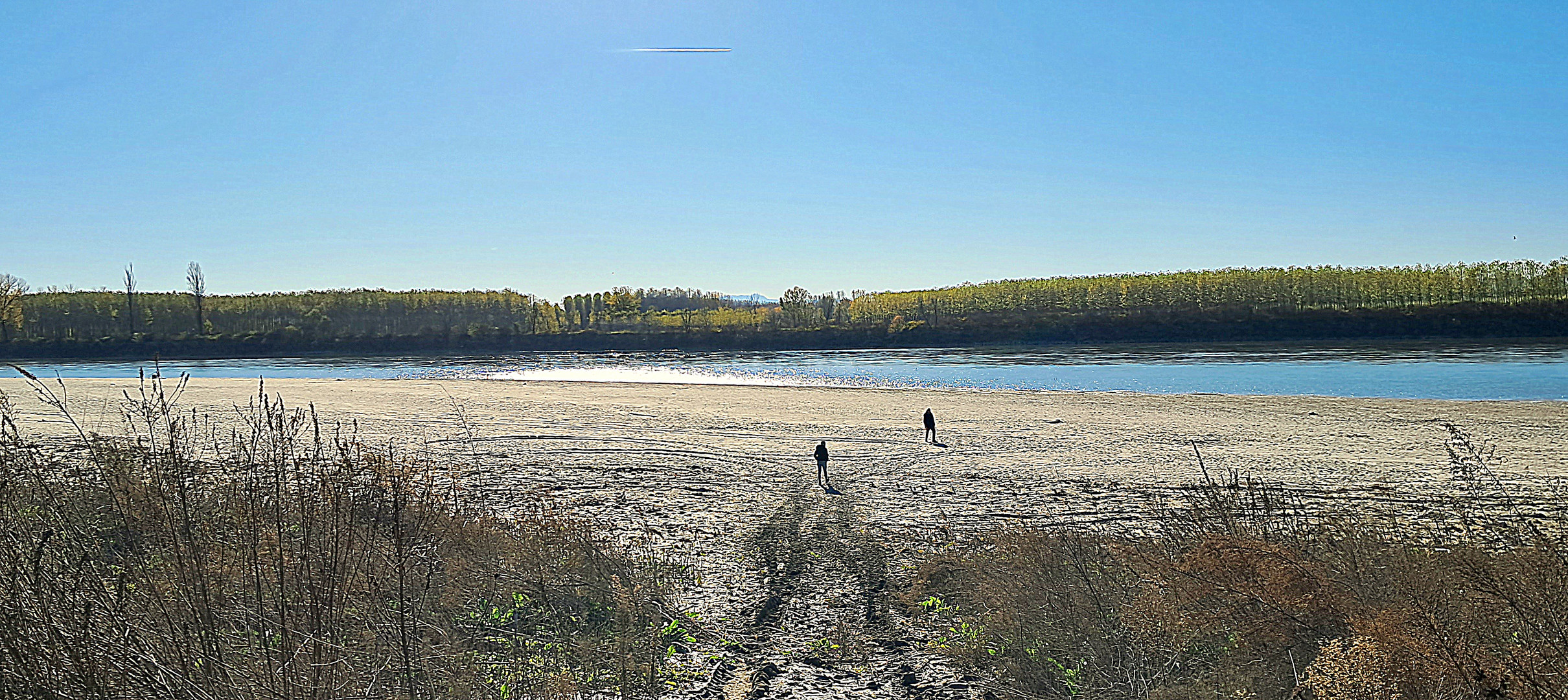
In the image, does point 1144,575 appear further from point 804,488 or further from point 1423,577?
point 804,488

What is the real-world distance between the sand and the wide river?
8172 millimetres

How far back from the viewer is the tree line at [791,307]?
90.6 m

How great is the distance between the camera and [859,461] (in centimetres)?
1748

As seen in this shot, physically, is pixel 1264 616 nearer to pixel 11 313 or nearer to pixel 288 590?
pixel 288 590

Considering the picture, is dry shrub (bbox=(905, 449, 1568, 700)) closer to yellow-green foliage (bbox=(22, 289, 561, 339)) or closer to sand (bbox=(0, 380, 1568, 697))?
sand (bbox=(0, 380, 1568, 697))

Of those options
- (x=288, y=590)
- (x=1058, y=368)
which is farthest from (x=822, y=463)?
(x=1058, y=368)

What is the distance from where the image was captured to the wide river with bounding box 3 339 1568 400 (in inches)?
1505

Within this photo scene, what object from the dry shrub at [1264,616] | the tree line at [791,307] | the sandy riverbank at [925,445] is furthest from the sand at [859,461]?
the tree line at [791,307]

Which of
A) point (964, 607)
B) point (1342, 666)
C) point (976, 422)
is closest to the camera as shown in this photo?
point (1342, 666)

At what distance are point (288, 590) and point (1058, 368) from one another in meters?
50.7

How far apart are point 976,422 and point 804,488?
1167 cm

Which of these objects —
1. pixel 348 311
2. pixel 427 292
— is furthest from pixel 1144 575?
pixel 427 292

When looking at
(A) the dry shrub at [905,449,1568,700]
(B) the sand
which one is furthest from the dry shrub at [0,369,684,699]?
(A) the dry shrub at [905,449,1568,700]

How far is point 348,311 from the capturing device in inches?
4515
